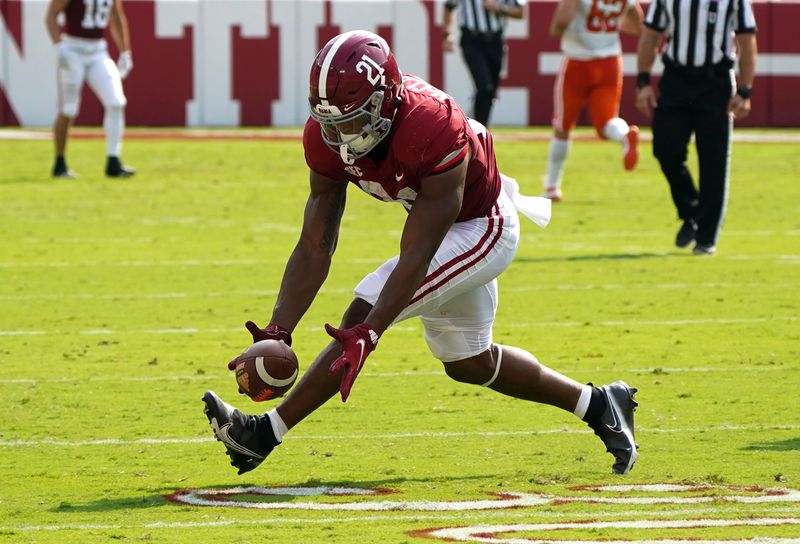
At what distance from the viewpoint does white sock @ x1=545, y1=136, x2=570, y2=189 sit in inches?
518

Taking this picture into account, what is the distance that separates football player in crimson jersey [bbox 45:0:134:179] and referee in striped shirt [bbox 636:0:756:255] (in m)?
5.86

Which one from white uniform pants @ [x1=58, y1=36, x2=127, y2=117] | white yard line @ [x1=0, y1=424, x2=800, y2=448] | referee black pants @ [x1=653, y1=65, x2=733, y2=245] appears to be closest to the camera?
white yard line @ [x1=0, y1=424, x2=800, y2=448]

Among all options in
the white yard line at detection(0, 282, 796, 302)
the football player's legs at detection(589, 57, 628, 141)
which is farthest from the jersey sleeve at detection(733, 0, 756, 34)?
the football player's legs at detection(589, 57, 628, 141)

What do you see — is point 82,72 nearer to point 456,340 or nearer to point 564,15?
point 564,15

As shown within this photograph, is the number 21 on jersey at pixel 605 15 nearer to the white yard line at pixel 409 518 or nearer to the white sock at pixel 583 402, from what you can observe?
the white sock at pixel 583 402

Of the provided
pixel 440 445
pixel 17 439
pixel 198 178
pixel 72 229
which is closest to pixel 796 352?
pixel 440 445

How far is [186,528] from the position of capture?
15.1 feet

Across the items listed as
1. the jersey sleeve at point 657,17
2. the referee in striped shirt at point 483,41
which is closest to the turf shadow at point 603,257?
the jersey sleeve at point 657,17

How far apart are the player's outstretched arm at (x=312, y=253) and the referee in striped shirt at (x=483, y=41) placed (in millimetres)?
10276

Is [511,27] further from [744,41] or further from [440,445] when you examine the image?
[440,445]

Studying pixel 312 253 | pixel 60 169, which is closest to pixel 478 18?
pixel 60 169

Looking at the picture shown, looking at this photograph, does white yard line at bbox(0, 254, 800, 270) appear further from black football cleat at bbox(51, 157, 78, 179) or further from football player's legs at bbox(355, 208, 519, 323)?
football player's legs at bbox(355, 208, 519, 323)

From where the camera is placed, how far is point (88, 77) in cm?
1509

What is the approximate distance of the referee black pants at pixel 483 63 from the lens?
15445mm
